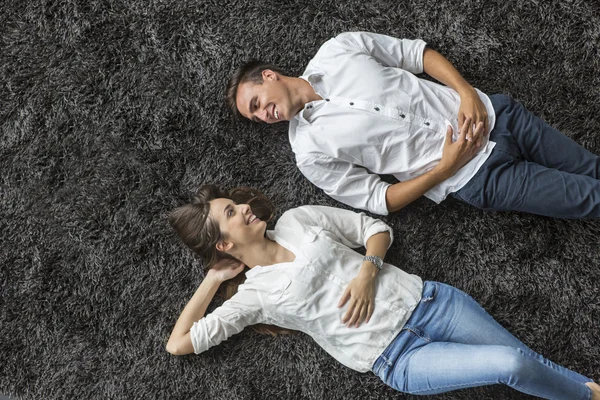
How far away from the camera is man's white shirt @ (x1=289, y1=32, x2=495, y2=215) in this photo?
5.32 ft

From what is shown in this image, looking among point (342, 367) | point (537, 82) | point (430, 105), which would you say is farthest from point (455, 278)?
point (537, 82)

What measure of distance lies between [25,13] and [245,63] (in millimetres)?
950

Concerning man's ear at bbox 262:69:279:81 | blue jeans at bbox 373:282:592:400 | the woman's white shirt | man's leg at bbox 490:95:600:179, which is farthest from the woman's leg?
man's ear at bbox 262:69:279:81

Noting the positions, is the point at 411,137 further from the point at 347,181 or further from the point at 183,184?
the point at 183,184

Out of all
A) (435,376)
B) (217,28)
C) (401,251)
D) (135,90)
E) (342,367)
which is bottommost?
(342,367)

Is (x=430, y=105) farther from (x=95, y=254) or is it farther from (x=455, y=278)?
(x=95, y=254)

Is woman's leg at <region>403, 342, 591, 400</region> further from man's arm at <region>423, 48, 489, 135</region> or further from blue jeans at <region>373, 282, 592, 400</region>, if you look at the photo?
man's arm at <region>423, 48, 489, 135</region>

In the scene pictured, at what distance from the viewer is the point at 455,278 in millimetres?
1804

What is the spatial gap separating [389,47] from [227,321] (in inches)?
44.1

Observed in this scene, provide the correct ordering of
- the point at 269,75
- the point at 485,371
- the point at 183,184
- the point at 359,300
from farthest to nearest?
the point at 183,184
the point at 269,75
the point at 359,300
the point at 485,371

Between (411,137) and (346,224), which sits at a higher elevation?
(411,137)

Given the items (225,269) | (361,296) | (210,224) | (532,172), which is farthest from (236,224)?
(532,172)

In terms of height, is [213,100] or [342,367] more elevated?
[213,100]

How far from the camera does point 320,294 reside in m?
1.60
